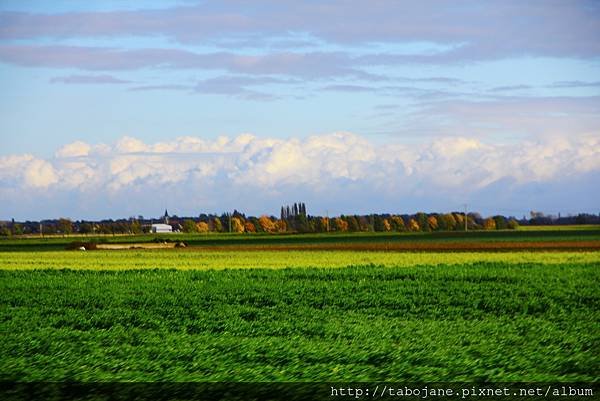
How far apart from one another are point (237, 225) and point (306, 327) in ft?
395

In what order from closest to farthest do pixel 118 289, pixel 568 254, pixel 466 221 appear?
pixel 118 289 → pixel 568 254 → pixel 466 221

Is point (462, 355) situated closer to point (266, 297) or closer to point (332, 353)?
point (332, 353)

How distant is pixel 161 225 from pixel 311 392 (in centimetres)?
14212

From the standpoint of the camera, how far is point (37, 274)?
39562 millimetres

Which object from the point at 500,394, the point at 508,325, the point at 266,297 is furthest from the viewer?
the point at 266,297

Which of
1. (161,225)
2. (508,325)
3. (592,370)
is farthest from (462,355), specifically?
(161,225)

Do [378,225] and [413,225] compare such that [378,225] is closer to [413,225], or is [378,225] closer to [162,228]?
[413,225]

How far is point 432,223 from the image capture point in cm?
13575

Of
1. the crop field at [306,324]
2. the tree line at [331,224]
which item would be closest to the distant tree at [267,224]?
the tree line at [331,224]

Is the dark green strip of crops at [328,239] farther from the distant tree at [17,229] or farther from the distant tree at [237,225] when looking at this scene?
the distant tree at [17,229]

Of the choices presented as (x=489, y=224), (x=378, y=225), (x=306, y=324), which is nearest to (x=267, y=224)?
(x=378, y=225)

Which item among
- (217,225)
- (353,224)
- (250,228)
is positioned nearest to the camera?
(353,224)

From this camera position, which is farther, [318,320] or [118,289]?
[118,289]

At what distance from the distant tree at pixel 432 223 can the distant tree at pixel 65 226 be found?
5721 centimetres
